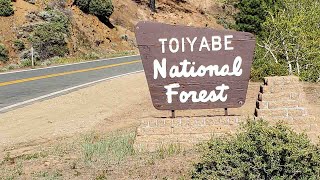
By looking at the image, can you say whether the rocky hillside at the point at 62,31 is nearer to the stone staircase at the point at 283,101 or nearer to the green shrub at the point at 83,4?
the green shrub at the point at 83,4

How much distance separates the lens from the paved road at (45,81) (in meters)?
15.3

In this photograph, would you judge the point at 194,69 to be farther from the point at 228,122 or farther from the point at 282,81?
the point at 282,81

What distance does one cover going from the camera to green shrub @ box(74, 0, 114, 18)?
148 ft

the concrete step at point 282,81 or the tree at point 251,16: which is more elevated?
the tree at point 251,16

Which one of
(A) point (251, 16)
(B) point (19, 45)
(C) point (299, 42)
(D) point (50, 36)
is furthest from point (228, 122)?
(D) point (50, 36)

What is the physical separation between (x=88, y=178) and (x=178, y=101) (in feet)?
7.53

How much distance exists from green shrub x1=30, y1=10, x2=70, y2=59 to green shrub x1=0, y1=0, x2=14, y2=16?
2.53 metres

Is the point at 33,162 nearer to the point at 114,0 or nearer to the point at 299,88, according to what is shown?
the point at 299,88

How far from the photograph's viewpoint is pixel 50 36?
35.0 meters

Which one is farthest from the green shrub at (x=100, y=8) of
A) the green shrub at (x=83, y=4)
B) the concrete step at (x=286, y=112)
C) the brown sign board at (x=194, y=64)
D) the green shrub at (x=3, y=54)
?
the concrete step at (x=286, y=112)

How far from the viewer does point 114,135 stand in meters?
9.09

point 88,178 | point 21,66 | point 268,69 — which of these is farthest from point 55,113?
point 21,66

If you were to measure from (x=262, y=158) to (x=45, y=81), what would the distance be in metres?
15.7

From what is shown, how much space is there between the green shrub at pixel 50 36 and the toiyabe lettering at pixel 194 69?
27.4 metres
